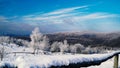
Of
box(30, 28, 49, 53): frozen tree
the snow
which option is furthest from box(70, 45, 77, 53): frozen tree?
the snow

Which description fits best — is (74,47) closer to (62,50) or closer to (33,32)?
(62,50)

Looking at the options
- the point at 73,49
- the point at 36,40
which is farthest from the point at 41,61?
the point at 73,49

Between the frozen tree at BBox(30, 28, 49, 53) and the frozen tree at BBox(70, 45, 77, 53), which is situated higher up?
the frozen tree at BBox(30, 28, 49, 53)

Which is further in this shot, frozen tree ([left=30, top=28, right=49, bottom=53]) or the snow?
frozen tree ([left=30, top=28, right=49, bottom=53])

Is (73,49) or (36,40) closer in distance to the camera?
(36,40)

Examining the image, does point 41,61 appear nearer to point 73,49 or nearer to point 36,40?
point 36,40

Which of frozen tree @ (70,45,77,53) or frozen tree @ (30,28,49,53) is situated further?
frozen tree @ (70,45,77,53)

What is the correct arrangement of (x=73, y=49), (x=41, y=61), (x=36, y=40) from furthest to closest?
(x=73, y=49), (x=36, y=40), (x=41, y=61)

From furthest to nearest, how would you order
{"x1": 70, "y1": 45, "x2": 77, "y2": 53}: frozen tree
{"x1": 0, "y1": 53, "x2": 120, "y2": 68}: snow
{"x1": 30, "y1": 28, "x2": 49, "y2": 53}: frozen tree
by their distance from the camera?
1. {"x1": 70, "y1": 45, "x2": 77, "y2": 53}: frozen tree
2. {"x1": 30, "y1": 28, "x2": 49, "y2": 53}: frozen tree
3. {"x1": 0, "y1": 53, "x2": 120, "y2": 68}: snow

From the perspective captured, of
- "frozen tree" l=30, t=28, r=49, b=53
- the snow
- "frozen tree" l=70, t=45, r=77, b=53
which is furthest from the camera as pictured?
"frozen tree" l=70, t=45, r=77, b=53

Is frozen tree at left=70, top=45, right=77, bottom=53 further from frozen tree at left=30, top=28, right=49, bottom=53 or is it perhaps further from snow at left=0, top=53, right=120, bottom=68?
snow at left=0, top=53, right=120, bottom=68

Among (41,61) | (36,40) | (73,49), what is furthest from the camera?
(73,49)
